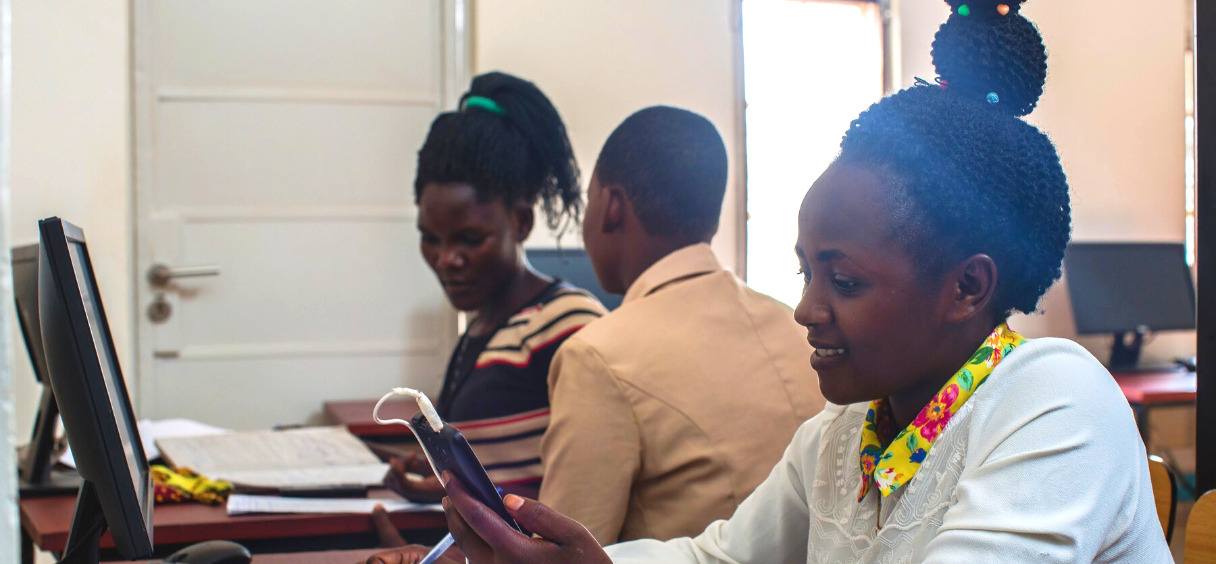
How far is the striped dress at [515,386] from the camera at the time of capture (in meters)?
1.66

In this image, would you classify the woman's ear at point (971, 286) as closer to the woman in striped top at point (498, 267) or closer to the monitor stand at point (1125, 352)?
the woman in striped top at point (498, 267)

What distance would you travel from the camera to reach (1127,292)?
4020mm

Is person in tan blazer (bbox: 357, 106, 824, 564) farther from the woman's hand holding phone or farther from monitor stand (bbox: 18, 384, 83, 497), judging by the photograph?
monitor stand (bbox: 18, 384, 83, 497)

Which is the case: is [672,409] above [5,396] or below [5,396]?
below

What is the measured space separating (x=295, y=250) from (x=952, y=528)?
302cm

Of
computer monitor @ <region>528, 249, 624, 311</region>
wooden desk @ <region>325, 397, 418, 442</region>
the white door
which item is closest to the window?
computer monitor @ <region>528, 249, 624, 311</region>

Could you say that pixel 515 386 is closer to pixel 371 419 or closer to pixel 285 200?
pixel 371 419

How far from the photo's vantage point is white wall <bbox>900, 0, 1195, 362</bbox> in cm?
411

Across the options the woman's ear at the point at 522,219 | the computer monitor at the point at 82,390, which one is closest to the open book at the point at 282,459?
the woman's ear at the point at 522,219

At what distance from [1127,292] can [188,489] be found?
3575 mm

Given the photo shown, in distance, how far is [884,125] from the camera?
932mm

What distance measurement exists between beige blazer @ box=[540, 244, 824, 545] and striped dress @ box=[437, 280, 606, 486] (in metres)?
0.29

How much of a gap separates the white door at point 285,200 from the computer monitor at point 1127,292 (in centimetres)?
241

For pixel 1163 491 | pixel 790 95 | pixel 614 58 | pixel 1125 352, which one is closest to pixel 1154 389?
pixel 1125 352
